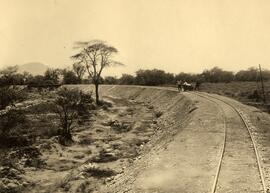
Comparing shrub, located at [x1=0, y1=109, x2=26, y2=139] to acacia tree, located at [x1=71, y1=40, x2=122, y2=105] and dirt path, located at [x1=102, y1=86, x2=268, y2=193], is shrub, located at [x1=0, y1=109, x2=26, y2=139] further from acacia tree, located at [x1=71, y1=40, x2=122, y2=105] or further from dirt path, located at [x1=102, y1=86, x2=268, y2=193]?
acacia tree, located at [x1=71, y1=40, x2=122, y2=105]

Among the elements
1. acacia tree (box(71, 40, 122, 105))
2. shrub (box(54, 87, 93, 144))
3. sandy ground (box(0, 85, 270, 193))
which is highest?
acacia tree (box(71, 40, 122, 105))

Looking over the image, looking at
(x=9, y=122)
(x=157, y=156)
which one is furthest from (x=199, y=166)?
(x=9, y=122)

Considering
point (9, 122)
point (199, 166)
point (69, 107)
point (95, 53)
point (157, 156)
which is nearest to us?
point (199, 166)

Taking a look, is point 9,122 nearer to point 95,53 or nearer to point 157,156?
point 157,156

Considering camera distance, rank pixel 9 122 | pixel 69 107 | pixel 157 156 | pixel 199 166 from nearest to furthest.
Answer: pixel 199 166
pixel 157 156
pixel 9 122
pixel 69 107

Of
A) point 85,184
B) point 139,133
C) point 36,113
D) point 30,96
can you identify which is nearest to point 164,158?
point 85,184

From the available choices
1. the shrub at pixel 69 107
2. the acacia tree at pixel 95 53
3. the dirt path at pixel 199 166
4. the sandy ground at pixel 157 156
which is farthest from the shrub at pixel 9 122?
the acacia tree at pixel 95 53

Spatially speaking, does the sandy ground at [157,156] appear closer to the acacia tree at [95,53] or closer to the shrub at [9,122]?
the shrub at [9,122]

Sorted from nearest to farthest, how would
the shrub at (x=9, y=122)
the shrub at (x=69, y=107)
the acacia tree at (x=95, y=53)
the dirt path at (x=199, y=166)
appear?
the dirt path at (x=199, y=166), the shrub at (x=9, y=122), the shrub at (x=69, y=107), the acacia tree at (x=95, y=53)

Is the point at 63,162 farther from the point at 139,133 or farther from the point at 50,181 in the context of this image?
the point at 139,133

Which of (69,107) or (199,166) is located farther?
(69,107)

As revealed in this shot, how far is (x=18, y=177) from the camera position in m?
21.7

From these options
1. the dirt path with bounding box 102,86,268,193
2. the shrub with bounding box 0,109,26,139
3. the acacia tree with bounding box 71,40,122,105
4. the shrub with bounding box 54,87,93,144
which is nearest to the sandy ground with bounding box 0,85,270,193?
the dirt path with bounding box 102,86,268,193

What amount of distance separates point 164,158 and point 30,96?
39.2 metres
